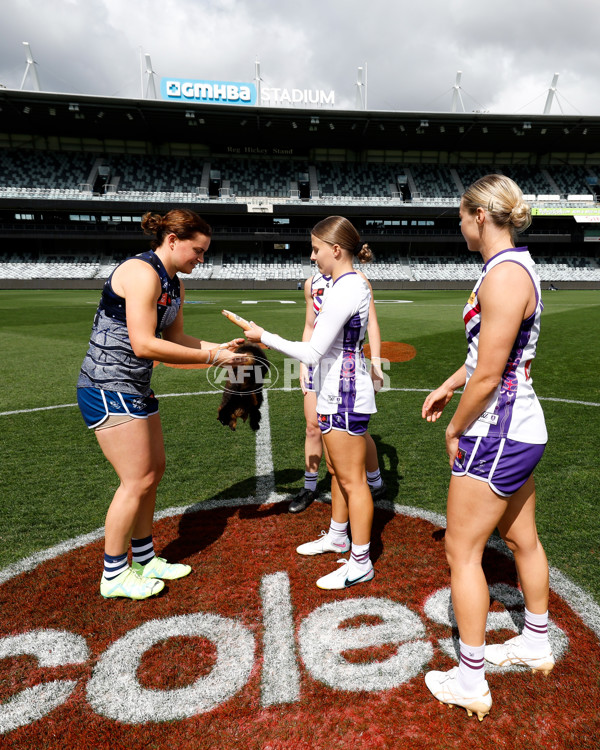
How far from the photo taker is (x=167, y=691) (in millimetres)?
2336

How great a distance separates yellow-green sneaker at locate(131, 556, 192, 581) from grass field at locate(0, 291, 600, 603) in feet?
2.97

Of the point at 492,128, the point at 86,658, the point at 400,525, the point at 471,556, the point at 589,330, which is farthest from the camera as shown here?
the point at 492,128

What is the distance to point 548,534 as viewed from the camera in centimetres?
368

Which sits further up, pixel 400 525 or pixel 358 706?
pixel 400 525

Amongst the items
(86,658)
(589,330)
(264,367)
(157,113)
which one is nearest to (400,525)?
(264,367)

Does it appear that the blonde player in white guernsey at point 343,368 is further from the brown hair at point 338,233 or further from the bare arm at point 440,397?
the bare arm at point 440,397

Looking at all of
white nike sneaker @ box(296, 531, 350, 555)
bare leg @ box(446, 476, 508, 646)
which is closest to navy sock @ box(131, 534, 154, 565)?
white nike sneaker @ box(296, 531, 350, 555)

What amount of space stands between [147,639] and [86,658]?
0.33 m

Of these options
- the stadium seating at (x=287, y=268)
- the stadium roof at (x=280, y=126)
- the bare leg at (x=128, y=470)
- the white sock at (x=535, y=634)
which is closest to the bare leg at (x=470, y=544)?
the white sock at (x=535, y=634)

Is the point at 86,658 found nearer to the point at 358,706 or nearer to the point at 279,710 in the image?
the point at 279,710

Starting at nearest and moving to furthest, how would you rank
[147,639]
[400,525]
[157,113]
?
[147,639], [400,525], [157,113]

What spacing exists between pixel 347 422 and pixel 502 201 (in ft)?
5.00

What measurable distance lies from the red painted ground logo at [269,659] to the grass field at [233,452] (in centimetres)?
58

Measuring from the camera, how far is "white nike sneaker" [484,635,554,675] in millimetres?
2408
